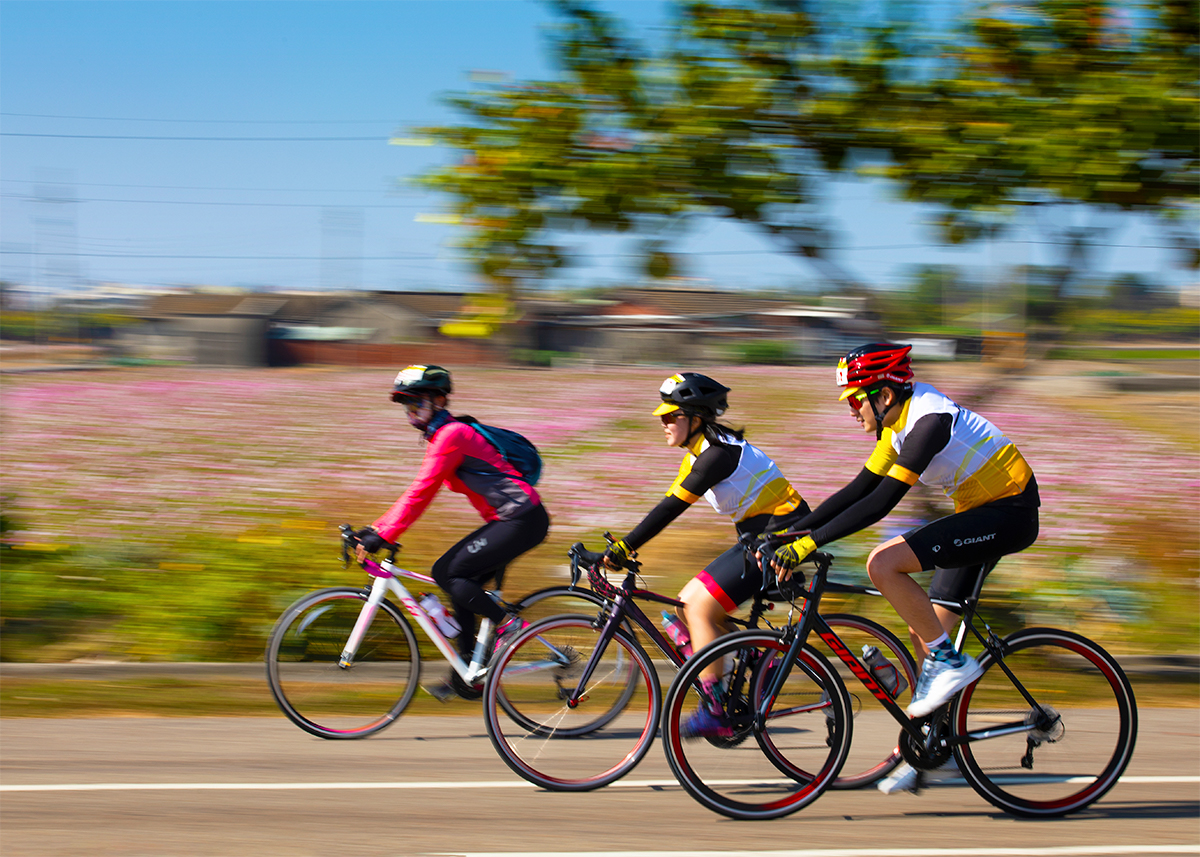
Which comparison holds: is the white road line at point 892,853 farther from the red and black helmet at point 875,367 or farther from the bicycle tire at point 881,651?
the red and black helmet at point 875,367

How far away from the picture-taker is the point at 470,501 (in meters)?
5.76

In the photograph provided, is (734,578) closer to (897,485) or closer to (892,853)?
(897,485)

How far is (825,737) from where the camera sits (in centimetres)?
470

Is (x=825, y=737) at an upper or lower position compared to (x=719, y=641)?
lower

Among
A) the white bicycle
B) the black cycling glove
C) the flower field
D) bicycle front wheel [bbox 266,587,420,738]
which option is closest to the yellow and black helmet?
the white bicycle

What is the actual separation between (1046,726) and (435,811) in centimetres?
266

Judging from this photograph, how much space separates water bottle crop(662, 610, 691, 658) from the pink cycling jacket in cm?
101

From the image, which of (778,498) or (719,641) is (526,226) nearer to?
(778,498)

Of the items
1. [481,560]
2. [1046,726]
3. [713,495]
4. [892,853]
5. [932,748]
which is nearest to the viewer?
[892,853]

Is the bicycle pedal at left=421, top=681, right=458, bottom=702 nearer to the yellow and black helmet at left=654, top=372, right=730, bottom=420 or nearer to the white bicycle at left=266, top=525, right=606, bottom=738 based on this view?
the white bicycle at left=266, top=525, right=606, bottom=738

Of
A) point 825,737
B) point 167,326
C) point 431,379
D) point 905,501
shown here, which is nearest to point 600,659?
point 825,737

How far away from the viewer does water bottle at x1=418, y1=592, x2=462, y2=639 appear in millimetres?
5750

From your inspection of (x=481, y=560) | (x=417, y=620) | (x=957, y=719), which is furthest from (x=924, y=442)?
(x=417, y=620)

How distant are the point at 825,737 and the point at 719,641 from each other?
0.65 metres
